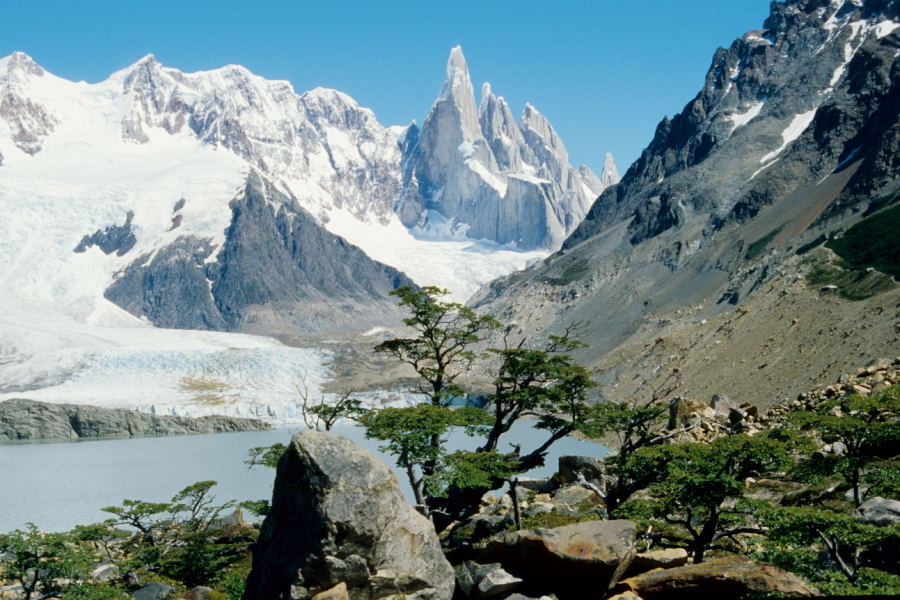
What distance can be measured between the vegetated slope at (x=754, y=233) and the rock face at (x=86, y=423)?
61.9 meters

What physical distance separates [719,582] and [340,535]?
6774mm

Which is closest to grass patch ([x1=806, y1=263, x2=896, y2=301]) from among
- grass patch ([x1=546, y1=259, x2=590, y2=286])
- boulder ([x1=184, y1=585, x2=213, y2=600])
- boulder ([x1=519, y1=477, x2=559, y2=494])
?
boulder ([x1=519, y1=477, x2=559, y2=494])

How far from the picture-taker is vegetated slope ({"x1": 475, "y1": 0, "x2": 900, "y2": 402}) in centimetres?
6159

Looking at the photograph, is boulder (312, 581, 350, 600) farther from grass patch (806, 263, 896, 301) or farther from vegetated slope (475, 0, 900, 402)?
grass patch (806, 263, 896, 301)

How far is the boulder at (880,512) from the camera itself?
13.2 m

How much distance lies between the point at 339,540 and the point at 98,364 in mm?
142589

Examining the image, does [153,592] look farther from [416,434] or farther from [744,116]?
[744,116]

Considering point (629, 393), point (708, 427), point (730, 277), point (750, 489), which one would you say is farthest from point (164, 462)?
point (730, 277)

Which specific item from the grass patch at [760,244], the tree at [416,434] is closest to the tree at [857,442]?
the tree at [416,434]

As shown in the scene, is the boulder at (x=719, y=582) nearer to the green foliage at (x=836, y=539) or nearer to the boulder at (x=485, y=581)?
the green foliage at (x=836, y=539)

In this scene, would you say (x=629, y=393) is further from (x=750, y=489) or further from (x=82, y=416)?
(x=82, y=416)

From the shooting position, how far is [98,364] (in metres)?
139

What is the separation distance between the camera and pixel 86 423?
349ft

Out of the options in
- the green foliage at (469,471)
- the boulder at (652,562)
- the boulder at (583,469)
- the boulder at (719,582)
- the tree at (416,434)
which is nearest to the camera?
the boulder at (719,582)
